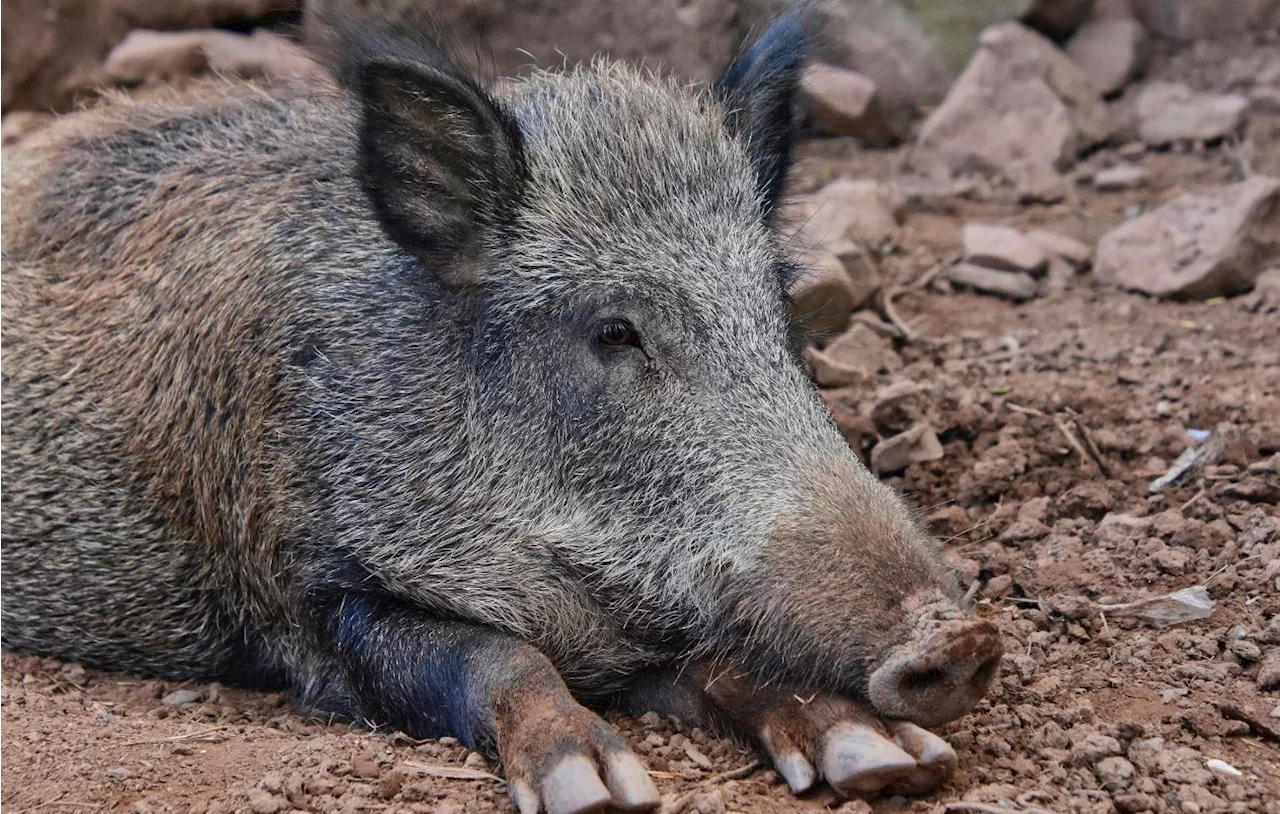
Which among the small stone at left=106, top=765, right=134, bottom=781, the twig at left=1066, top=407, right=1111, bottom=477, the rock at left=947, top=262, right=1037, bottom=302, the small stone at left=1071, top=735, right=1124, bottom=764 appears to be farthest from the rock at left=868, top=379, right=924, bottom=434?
the small stone at left=106, top=765, right=134, bottom=781

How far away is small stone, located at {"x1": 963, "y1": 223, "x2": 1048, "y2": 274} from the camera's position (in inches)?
262

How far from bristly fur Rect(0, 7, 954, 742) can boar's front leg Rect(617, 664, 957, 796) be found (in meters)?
0.07

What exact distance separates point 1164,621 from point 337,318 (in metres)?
2.42

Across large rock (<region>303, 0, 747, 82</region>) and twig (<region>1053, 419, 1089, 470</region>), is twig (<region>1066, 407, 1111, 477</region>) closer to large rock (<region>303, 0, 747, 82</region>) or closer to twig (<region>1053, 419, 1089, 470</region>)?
twig (<region>1053, 419, 1089, 470</region>)

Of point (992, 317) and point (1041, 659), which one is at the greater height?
point (992, 317)

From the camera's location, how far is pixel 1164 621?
3904 millimetres

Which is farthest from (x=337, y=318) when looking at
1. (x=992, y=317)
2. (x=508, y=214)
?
(x=992, y=317)

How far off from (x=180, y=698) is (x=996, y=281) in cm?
401

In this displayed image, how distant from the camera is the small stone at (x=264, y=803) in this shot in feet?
10.5

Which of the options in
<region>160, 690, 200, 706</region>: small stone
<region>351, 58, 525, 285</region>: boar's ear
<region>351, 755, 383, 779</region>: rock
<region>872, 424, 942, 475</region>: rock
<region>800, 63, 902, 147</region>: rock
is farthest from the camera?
<region>800, 63, 902, 147</region>: rock

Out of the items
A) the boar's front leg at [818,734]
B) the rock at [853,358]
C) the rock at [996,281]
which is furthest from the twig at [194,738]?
the rock at [996,281]

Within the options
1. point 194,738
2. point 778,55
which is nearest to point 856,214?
point 778,55

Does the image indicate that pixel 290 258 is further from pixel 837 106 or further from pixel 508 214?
pixel 837 106

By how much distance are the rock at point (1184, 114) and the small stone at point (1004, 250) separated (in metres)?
1.76
